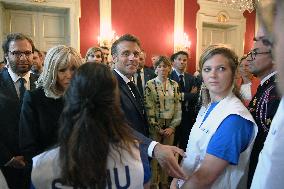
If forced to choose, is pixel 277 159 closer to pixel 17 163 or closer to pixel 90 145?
pixel 90 145

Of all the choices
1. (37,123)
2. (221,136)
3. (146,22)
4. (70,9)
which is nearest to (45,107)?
(37,123)

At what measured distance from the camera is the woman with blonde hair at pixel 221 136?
4.38 feet

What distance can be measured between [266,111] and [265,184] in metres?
1.01

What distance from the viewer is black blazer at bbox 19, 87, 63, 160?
1.76 m

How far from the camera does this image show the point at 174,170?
141 centimetres

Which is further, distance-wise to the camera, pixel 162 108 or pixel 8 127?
pixel 162 108

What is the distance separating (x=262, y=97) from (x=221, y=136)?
1.62ft

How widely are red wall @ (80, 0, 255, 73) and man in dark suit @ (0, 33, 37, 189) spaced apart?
464 cm

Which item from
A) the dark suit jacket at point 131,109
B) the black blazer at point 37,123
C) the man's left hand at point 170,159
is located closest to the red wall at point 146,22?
the dark suit jacket at point 131,109

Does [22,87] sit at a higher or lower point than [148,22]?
lower

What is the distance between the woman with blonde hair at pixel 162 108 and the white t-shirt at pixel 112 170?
2760 millimetres

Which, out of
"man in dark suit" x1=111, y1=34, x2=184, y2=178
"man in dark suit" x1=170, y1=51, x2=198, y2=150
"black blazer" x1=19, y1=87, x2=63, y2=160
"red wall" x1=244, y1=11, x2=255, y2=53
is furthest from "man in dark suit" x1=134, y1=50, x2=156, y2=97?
"red wall" x1=244, y1=11, x2=255, y2=53

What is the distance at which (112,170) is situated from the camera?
1094 millimetres

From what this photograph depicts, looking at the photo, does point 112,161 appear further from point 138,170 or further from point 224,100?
point 224,100
